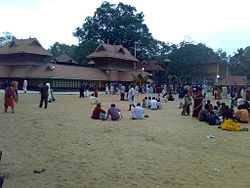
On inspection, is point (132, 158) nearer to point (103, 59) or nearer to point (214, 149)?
point (214, 149)

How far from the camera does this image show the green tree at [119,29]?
186 ft

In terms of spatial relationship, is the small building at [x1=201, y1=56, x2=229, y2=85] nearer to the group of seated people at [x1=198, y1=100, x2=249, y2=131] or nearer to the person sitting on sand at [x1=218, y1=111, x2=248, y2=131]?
the group of seated people at [x1=198, y1=100, x2=249, y2=131]

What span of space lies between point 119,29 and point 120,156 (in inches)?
2074

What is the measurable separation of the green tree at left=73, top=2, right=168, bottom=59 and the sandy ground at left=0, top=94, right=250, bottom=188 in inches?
1851

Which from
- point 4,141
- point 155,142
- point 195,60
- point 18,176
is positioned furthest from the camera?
point 195,60

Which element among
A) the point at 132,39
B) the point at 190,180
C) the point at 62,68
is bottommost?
the point at 190,180

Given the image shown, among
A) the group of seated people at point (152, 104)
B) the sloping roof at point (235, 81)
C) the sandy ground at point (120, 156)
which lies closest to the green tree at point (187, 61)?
the sloping roof at point (235, 81)

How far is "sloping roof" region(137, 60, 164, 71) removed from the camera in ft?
184

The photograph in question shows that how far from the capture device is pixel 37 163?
6.31 m

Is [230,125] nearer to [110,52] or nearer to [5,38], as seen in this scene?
[110,52]

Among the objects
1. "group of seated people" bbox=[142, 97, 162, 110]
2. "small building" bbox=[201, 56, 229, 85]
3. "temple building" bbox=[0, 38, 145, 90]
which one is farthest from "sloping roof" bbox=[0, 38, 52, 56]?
"small building" bbox=[201, 56, 229, 85]

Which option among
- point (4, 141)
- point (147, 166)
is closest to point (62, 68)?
point (4, 141)

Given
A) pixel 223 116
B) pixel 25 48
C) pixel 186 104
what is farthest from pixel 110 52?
pixel 223 116

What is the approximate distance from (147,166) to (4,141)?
4.51m
